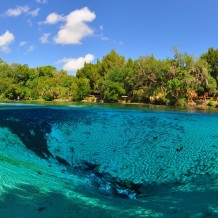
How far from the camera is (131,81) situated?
135 ft

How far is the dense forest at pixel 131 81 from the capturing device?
34094 mm

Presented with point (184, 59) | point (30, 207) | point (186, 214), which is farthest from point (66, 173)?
point (184, 59)

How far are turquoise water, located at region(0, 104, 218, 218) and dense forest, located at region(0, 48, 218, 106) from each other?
20550 mm

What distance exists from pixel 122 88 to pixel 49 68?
81.6ft

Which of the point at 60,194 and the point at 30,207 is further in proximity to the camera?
the point at 60,194

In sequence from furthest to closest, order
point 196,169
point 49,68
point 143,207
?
point 49,68
point 196,169
point 143,207

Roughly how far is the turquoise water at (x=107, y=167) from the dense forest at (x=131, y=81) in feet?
67.4

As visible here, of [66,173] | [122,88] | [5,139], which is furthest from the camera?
[122,88]

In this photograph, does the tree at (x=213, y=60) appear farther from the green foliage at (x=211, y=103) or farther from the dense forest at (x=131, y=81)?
the green foliage at (x=211, y=103)

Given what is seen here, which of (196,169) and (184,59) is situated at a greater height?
(184,59)

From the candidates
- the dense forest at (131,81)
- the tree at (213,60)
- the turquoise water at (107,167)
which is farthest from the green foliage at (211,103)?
the turquoise water at (107,167)

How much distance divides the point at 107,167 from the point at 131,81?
108 feet

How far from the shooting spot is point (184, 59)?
34219 millimetres

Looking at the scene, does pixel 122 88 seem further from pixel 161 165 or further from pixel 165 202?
pixel 165 202
